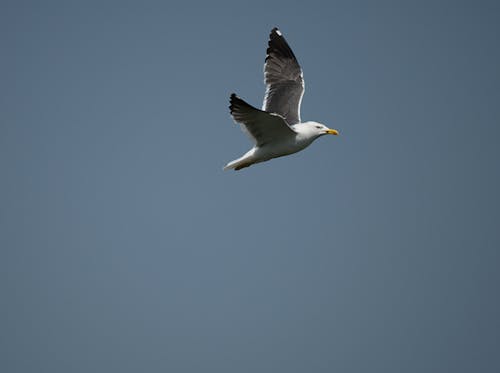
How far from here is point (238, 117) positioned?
10.2 m

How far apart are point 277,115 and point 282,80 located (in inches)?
137

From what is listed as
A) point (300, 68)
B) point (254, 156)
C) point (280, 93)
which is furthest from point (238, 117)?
point (300, 68)

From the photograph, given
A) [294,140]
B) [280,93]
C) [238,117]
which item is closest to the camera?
[238,117]

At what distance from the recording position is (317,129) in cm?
1145

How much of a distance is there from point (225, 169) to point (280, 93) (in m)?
2.56

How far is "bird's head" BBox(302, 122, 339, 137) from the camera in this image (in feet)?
37.2

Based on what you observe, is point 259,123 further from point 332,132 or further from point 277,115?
point 332,132

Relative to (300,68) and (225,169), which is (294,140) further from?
(300,68)

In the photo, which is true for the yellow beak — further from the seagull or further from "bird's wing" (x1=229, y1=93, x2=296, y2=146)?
"bird's wing" (x1=229, y1=93, x2=296, y2=146)

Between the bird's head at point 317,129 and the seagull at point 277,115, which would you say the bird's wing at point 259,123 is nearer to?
the seagull at point 277,115

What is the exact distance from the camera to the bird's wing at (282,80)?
12.7 metres

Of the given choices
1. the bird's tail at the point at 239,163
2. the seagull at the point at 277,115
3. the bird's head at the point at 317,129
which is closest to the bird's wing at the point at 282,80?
the seagull at the point at 277,115

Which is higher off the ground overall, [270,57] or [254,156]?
[270,57]

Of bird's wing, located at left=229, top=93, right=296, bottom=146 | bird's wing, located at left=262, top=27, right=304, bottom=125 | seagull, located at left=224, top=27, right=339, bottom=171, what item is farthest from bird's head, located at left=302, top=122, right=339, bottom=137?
bird's wing, located at left=262, top=27, right=304, bottom=125
